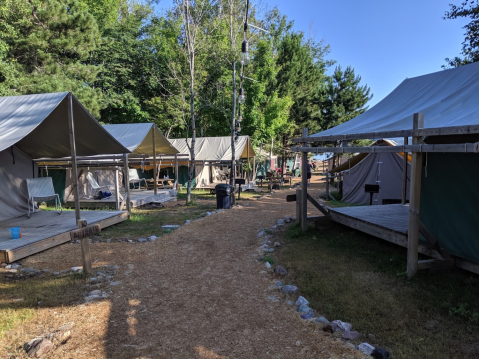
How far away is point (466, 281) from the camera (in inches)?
161

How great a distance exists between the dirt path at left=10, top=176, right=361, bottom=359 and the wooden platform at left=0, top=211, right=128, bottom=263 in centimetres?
28

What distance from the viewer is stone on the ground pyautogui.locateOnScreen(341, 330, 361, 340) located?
295 centimetres

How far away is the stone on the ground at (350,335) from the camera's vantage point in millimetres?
2949

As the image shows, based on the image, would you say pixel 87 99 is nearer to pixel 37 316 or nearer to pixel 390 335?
pixel 37 316

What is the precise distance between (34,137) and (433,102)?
8638 mm

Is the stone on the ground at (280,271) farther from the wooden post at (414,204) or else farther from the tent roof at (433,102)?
the tent roof at (433,102)

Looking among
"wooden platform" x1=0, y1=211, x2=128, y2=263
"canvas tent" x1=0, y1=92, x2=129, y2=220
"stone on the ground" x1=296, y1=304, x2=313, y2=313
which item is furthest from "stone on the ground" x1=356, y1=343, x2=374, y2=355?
"canvas tent" x1=0, y1=92, x2=129, y2=220

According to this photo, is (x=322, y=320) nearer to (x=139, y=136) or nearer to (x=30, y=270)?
(x=30, y=270)

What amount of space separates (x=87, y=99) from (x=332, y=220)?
648 inches

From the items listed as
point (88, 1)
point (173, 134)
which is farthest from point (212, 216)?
point (88, 1)

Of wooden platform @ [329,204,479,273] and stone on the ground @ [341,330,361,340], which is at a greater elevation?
wooden platform @ [329,204,479,273]

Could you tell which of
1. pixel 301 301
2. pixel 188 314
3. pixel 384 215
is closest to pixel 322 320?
pixel 301 301

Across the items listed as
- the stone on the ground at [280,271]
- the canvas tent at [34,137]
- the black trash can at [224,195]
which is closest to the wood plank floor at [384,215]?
the stone on the ground at [280,271]

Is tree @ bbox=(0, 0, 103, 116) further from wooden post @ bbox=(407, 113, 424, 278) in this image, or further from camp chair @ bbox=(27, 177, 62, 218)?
wooden post @ bbox=(407, 113, 424, 278)
